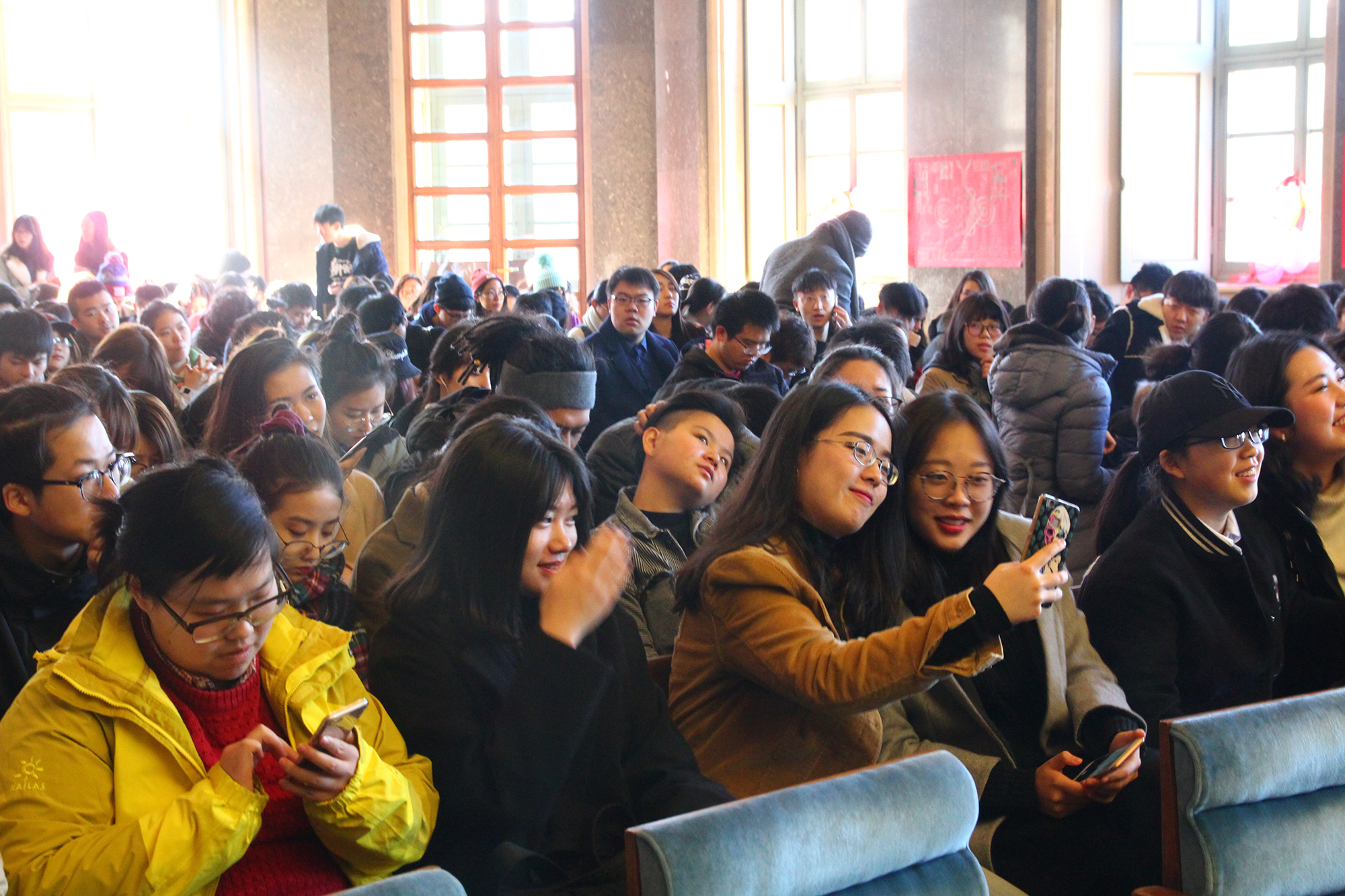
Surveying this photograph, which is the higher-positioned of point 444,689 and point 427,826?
point 444,689

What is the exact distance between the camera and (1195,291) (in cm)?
595

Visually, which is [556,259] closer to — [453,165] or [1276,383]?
[453,165]

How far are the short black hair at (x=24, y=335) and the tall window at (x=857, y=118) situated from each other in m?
9.21

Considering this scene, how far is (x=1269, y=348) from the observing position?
3.08 m

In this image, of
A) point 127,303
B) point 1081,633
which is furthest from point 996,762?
point 127,303

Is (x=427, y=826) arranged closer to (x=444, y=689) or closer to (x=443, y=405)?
(x=444, y=689)

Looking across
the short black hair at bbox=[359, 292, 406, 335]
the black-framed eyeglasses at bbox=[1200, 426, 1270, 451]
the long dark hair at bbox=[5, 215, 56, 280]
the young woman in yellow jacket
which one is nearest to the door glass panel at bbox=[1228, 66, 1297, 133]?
the short black hair at bbox=[359, 292, 406, 335]

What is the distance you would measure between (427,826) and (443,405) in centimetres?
176

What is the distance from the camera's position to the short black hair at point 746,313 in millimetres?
4629

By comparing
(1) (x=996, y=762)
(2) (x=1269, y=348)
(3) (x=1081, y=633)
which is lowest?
(1) (x=996, y=762)

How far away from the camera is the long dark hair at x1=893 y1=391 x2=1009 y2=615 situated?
2332 mm

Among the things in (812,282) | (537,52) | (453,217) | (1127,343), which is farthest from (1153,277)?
(453,217)

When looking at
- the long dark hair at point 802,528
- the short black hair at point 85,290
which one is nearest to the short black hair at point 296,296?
the short black hair at point 85,290

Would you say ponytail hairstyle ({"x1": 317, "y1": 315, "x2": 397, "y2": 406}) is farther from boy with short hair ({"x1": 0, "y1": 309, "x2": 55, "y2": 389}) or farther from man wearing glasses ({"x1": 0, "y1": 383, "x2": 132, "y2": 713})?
man wearing glasses ({"x1": 0, "y1": 383, "x2": 132, "y2": 713})
